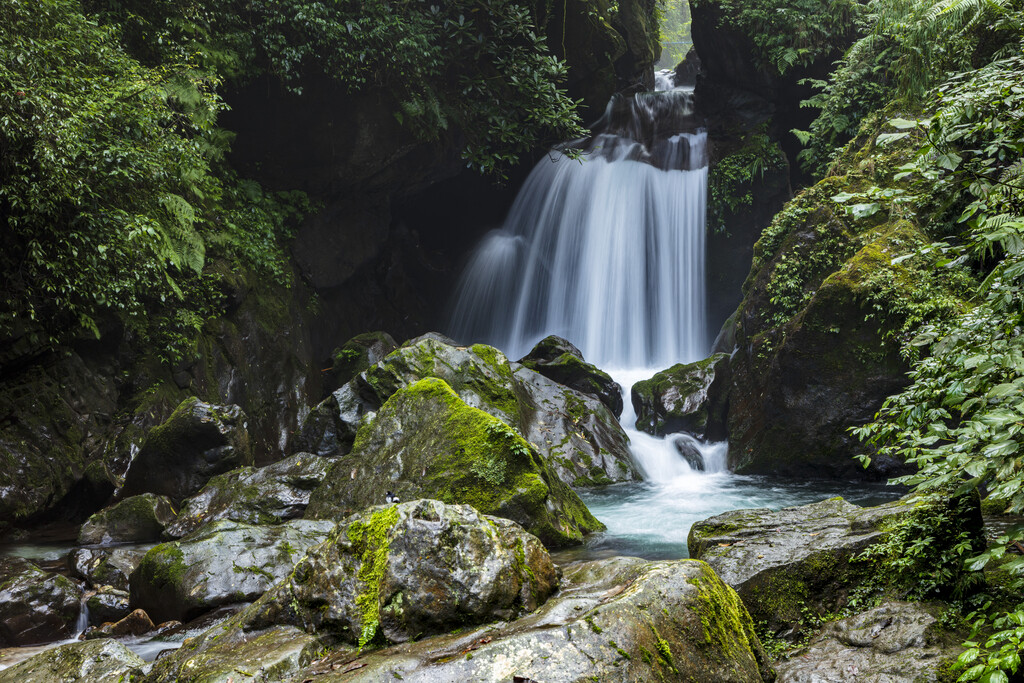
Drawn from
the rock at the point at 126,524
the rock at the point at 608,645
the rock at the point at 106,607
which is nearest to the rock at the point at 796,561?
the rock at the point at 608,645

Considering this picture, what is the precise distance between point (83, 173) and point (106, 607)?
5.19 m

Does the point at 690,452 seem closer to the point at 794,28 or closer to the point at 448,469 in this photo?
the point at 448,469

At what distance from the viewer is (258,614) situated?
341 centimetres

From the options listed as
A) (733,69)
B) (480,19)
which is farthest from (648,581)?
(733,69)

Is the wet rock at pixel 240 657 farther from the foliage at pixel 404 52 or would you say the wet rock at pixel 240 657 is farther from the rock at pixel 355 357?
the rock at pixel 355 357

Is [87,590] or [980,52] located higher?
[980,52]

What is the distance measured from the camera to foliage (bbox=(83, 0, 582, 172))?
11.5m

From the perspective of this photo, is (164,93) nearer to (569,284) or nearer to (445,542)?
(445,542)

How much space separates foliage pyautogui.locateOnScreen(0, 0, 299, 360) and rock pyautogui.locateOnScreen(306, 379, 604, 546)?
410 cm

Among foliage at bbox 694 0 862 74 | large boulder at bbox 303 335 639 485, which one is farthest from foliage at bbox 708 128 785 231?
large boulder at bbox 303 335 639 485

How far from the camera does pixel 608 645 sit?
2.73 m

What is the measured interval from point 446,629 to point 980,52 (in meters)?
10.9

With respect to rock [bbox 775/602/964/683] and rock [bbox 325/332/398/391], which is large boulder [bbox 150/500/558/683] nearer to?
rock [bbox 775/602/964/683]

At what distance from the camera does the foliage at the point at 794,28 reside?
52.5ft
